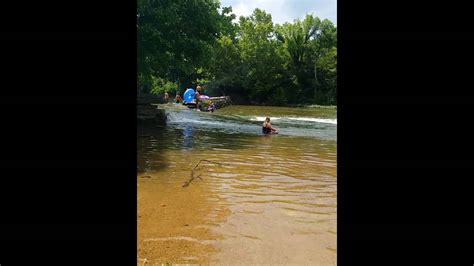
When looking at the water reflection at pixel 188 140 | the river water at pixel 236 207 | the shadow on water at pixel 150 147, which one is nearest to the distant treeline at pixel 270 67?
the shadow on water at pixel 150 147

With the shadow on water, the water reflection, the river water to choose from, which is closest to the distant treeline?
the shadow on water

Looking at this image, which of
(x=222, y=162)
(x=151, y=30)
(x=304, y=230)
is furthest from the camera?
(x=151, y=30)

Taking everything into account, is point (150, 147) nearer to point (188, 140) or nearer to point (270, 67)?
point (188, 140)

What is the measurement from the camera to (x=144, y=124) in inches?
730

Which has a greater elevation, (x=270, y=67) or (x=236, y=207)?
(x=270, y=67)

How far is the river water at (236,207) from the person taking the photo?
14.0ft

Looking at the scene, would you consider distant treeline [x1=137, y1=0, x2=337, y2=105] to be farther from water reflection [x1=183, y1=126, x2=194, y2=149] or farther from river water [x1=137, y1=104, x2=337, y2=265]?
river water [x1=137, y1=104, x2=337, y2=265]

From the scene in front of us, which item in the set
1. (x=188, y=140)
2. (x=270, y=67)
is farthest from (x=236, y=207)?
(x=270, y=67)

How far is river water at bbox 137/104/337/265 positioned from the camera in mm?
4277

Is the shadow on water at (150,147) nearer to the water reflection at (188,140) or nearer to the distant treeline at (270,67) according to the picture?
the water reflection at (188,140)

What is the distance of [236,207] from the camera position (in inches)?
237
